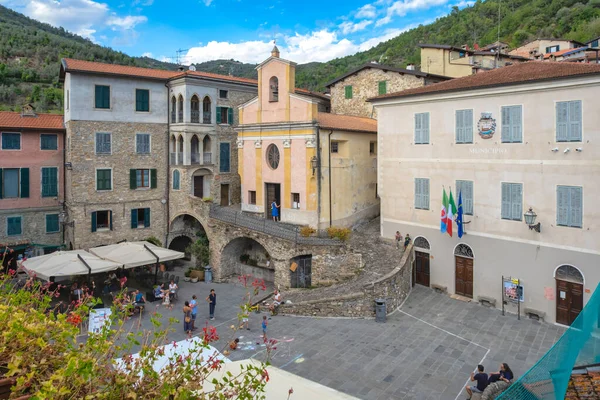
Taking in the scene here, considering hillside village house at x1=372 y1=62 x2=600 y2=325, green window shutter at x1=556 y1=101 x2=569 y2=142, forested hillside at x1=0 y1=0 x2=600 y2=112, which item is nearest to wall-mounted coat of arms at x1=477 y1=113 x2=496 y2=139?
hillside village house at x1=372 y1=62 x2=600 y2=325

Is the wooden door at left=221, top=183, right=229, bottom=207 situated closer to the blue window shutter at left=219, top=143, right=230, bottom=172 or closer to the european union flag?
the blue window shutter at left=219, top=143, right=230, bottom=172

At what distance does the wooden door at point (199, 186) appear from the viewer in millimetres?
30359

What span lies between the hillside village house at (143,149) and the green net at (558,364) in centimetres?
2321

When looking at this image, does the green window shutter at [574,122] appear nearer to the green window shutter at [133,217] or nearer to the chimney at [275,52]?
the chimney at [275,52]

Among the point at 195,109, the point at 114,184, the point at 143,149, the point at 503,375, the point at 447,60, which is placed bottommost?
the point at 503,375

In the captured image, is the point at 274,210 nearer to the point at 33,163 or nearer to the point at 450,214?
the point at 450,214

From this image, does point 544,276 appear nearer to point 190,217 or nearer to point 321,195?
point 321,195

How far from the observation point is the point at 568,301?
16.6 metres

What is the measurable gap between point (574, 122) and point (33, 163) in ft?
96.9

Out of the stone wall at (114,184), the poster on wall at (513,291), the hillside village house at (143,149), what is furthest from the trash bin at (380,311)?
the stone wall at (114,184)

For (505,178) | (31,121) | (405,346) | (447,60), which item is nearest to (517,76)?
(505,178)

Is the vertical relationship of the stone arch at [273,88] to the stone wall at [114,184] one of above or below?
above

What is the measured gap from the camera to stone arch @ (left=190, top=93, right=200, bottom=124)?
95.3 feet

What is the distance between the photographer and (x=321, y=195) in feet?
79.0
